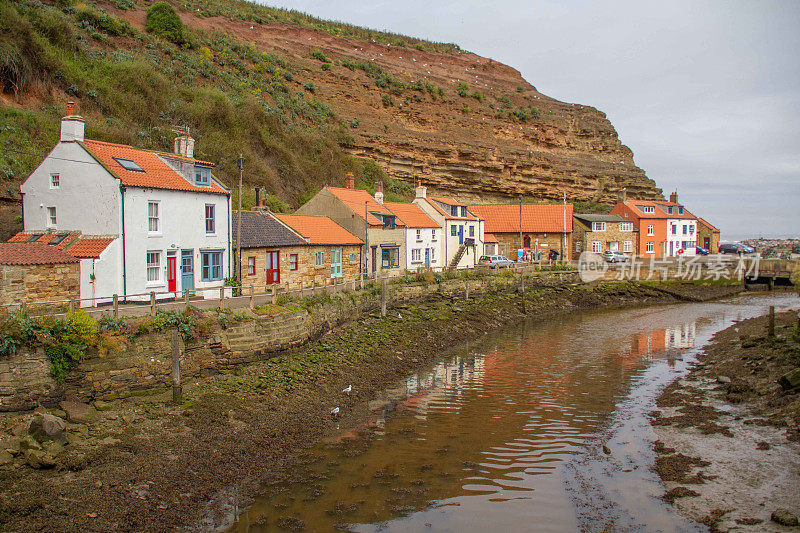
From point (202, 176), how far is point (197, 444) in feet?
51.5

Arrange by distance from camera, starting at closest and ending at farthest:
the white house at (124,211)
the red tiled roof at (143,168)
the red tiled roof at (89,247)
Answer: the red tiled roof at (89,247)
the white house at (124,211)
the red tiled roof at (143,168)

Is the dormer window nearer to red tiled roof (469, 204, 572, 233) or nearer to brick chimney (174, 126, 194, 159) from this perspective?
brick chimney (174, 126, 194, 159)

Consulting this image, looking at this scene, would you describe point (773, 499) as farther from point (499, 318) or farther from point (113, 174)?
point (499, 318)

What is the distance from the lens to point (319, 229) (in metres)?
35.9

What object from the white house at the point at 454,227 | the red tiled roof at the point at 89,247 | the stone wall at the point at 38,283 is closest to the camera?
the stone wall at the point at 38,283

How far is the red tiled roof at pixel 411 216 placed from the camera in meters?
45.3

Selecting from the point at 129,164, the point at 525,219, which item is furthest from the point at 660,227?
the point at 129,164

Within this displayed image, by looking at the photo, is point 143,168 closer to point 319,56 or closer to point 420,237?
point 420,237

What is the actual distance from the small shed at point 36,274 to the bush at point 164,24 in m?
48.5

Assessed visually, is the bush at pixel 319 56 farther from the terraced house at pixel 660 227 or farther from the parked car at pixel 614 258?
the parked car at pixel 614 258

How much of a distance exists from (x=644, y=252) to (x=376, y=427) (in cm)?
5754

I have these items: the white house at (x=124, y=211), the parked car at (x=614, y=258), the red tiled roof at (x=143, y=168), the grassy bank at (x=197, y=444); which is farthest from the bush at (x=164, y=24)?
the parked car at (x=614, y=258)

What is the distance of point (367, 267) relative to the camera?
39.5 meters

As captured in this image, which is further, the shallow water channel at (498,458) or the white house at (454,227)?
the white house at (454,227)
